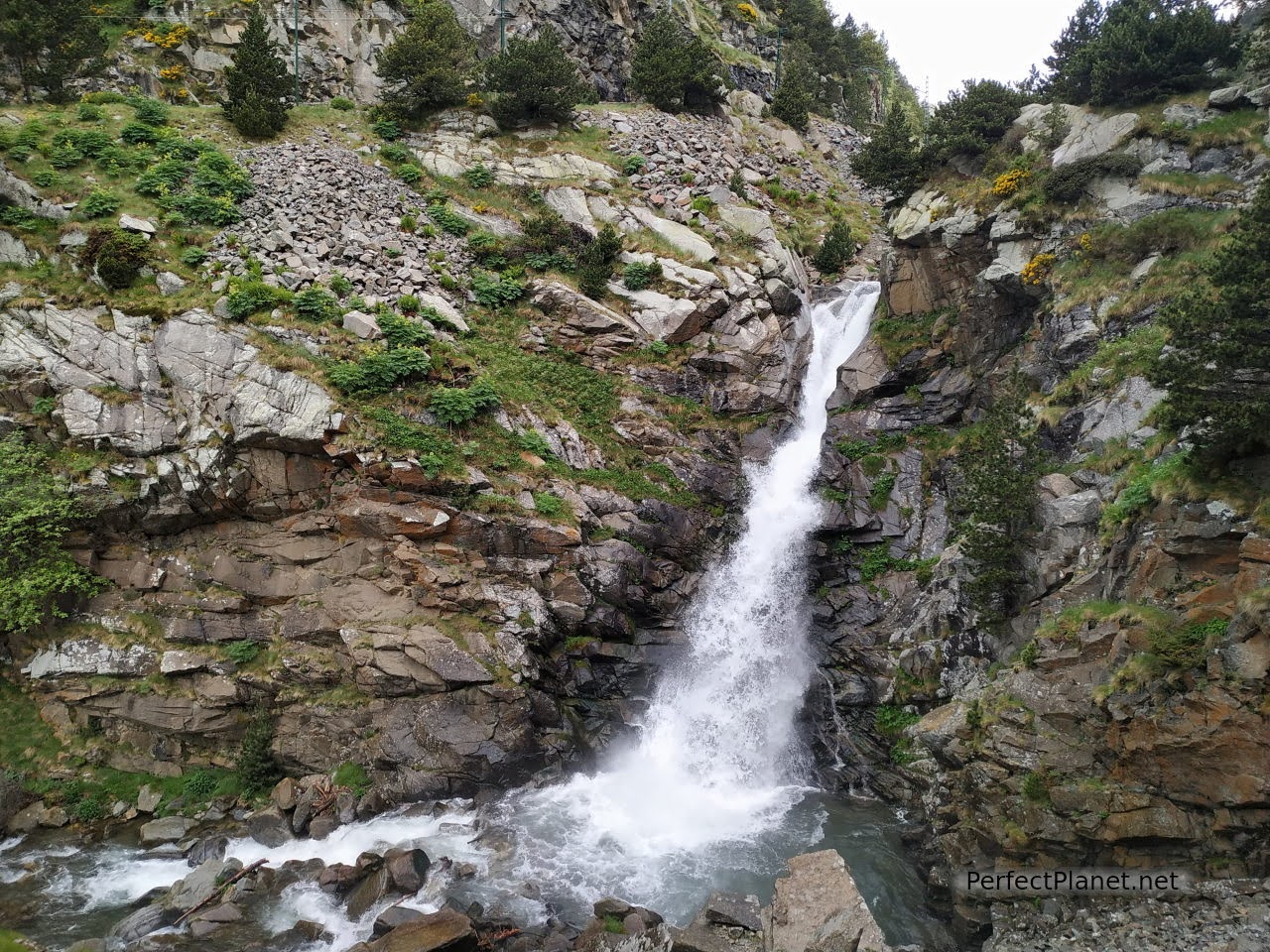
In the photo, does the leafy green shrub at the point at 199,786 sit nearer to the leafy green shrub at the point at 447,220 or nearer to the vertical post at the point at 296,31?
the leafy green shrub at the point at 447,220

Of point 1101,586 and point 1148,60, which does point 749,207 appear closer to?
point 1148,60

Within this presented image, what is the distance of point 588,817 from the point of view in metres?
18.5

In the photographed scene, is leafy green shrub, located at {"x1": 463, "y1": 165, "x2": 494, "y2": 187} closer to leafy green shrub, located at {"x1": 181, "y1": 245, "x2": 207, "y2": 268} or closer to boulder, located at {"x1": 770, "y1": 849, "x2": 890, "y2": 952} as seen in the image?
leafy green shrub, located at {"x1": 181, "y1": 245, "x2": 207, "y2": 268}

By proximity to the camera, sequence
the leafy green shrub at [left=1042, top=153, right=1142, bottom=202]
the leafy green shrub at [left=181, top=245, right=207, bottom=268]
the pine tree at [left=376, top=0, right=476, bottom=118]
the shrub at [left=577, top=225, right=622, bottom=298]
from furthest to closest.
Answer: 1. the pine tree at [left=376, top=0, right=476, bottom=118]
2. the shrub at [left=577, top=225, right=622, bottom=298]
3. the leafy green shrub at [left=181, top=245, right=207, bottom=268]
4. the leafy green shrub at [left=1042, top=153, right=1142, bottom=202]

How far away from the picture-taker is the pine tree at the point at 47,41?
3111cm

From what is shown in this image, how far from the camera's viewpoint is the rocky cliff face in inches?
467

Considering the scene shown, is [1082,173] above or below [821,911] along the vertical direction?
above

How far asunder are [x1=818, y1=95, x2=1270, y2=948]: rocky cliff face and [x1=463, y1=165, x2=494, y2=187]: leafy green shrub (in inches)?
833

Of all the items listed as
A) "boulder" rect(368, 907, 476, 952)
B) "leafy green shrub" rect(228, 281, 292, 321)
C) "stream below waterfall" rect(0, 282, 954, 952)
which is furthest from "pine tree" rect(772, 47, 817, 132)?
"boulder" rect(368, 907, 476, 952)

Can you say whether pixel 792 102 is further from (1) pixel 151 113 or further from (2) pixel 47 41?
(2) pixel 47 41

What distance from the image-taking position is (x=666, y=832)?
59.4 feet

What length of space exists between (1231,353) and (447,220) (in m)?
29.9

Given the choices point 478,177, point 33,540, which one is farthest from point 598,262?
point 33,540

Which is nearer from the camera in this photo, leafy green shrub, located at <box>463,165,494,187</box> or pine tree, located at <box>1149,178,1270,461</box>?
pine tree, located at <box>1149,178,1270,461</box>
